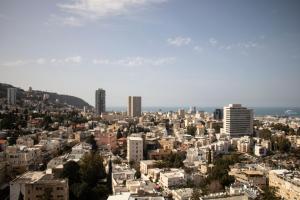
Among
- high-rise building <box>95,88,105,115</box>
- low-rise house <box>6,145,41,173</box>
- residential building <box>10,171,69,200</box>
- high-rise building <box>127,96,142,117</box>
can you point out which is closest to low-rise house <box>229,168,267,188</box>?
residential building <box>10,171,69,200</box>

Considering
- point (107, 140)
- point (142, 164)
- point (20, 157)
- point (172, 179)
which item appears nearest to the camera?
point (172, 179)

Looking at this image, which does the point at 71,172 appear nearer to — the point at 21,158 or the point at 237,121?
the point at 21,158

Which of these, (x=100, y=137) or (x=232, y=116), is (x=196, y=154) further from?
(x=232, y=116)

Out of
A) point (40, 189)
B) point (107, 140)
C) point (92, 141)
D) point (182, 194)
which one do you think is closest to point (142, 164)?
point (182, 194)

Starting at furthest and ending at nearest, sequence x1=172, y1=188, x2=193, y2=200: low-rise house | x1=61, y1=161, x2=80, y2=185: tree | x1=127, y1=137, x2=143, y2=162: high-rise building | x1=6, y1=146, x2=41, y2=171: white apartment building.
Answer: x1=127, y1=137, x2=143, y2=162: high-rise building → x1=6, y1=146, x2=41, y2=171: white apartment building → x1=61, y1=161, x2=80, y2=185: tree → x1=172, y1=188, x2=193, y2=200: low-rise house

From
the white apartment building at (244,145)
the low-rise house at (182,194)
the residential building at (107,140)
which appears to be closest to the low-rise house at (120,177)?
the low-rise house at (182,194)

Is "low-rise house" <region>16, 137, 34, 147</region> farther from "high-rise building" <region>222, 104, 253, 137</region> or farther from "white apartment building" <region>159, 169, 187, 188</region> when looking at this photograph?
"high-rise building" <region>222, 104, 253, 137</region>

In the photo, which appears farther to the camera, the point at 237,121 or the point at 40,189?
the point at 237,121
